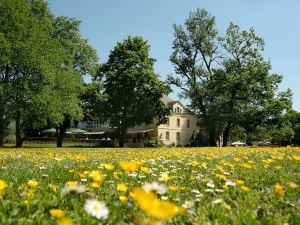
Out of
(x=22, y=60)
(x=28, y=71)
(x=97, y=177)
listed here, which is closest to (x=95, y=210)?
(x=97, y=177)

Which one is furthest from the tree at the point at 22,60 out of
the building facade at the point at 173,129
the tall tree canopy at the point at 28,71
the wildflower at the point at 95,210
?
the building facade at the point at 173,129

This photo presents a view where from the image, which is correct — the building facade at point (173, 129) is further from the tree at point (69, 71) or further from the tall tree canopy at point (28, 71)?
the tall tree canopy at point (28, 71)

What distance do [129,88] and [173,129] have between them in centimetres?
2839

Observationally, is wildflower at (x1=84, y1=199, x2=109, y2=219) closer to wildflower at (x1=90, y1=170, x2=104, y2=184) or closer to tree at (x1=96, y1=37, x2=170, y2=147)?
wildflower at (x1=90, y1=170, x2=104, y2=184)

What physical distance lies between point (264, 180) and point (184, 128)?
72143 millimetres

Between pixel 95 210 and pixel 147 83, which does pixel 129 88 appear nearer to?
pixel 147 83

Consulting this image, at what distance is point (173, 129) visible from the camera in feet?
245

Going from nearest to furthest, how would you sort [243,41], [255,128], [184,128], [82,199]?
[82,199] → [255,128] → [243,41] → [184,128]

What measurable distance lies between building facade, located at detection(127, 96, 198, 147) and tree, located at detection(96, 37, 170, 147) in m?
21.0

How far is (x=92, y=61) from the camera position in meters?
53.5

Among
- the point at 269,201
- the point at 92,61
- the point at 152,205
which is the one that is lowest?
the point at 269,201

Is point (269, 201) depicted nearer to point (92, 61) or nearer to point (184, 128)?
point (92, 61)

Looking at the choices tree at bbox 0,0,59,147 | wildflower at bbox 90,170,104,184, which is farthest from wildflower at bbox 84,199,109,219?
tree at bbox 0,0,59,147

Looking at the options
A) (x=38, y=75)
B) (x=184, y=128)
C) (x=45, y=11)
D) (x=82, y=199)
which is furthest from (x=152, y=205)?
(x=184, y=128)
